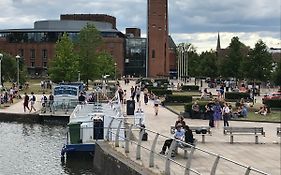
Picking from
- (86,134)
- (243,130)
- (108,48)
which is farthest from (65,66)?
(108,48)

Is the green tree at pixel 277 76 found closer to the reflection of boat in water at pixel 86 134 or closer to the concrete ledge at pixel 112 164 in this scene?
the reflection of boat in water at pixel 86 134

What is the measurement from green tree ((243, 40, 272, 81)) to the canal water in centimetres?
3517

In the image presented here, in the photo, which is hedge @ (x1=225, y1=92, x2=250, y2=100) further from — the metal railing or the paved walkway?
the metal railing

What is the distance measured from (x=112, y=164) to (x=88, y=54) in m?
69.1

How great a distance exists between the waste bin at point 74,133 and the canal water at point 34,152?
1.09 m

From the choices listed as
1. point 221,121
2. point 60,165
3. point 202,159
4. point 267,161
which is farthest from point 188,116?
point 202,159

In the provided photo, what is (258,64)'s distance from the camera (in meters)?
71.0

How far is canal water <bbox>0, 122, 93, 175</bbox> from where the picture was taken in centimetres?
2431

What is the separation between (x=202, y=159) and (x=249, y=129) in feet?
38.1

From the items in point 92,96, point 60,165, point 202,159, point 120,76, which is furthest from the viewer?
point 120,76

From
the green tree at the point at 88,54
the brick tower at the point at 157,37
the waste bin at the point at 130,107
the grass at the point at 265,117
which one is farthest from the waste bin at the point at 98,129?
the brick tower at the point at 157,37

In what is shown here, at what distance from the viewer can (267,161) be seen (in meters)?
A: 21.6

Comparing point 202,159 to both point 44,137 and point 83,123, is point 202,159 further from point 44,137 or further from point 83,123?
point 44,137

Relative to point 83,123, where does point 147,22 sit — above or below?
above
